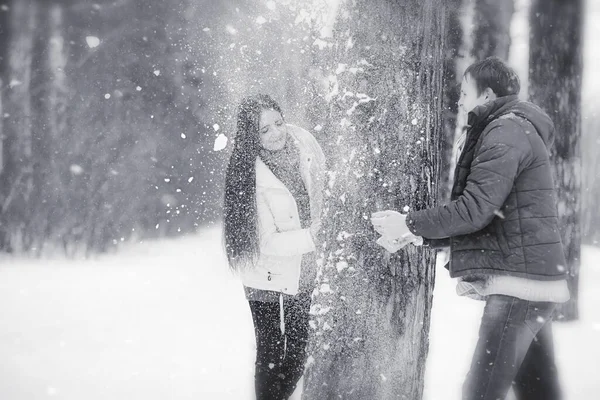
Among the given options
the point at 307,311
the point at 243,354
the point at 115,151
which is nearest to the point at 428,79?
the point at 307,311

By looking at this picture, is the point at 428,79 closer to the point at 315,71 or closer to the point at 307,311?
the point at 315,71

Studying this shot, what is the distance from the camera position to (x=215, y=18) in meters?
7.75

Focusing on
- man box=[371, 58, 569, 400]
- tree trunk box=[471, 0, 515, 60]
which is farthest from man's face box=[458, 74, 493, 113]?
tree trunk box=[471, 0, 515, 60]

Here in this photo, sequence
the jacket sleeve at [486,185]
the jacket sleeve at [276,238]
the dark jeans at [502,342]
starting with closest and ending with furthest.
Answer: the jacket sleeve at [486,185] → the dark jeans at [502,342] → the jacket sleeve at [276,238]

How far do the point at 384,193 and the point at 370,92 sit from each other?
17.3 inches

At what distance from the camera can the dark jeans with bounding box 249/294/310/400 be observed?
2350 mm

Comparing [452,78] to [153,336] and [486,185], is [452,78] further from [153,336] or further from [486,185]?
[486,185]

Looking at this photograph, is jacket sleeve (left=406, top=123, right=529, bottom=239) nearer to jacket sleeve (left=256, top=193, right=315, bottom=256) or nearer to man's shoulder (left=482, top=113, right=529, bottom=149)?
man's shoulder (left=482, top=113, right=529, bottom=149)

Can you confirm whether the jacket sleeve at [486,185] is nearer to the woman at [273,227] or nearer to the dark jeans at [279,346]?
the woman at [273,227]

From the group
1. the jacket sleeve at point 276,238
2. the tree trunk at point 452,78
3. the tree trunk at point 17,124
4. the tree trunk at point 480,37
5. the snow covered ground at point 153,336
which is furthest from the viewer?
the tree trunk at point 480,37

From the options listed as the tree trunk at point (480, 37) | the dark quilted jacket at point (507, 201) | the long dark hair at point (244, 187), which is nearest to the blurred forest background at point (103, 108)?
the tree trunk at point (480, 37)

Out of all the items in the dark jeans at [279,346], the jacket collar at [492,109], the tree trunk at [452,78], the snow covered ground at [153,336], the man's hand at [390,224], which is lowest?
the snow covered ground at [153,336]

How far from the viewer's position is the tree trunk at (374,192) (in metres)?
2.09

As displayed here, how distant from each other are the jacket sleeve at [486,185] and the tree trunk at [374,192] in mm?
352
